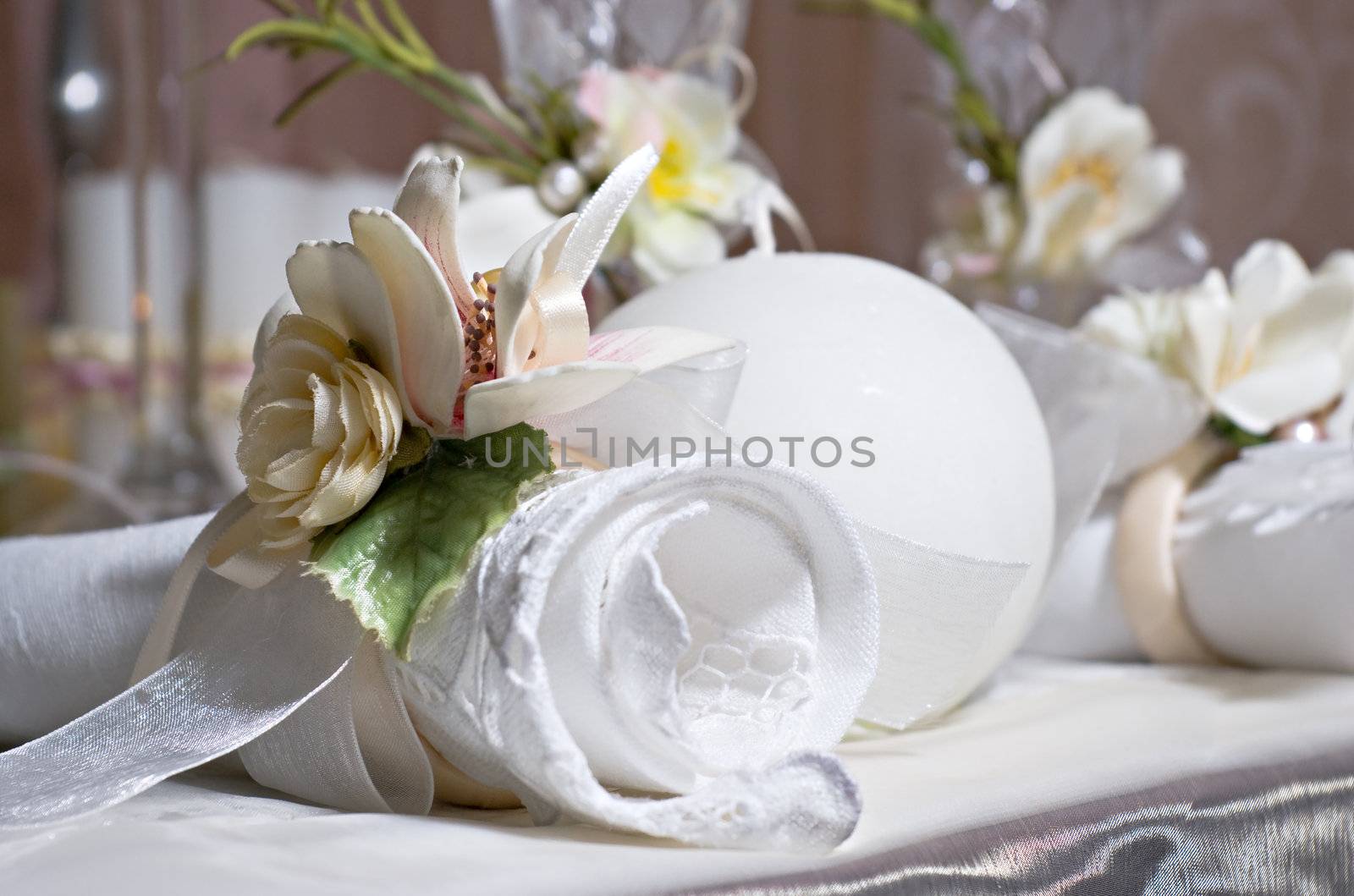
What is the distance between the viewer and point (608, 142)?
66 cm

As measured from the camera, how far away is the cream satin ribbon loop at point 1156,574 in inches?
23.5

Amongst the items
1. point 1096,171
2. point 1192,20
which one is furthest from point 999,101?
point 1192,20

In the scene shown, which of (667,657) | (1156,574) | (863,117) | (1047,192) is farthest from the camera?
(863,117)

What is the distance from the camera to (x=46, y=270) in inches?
64.2

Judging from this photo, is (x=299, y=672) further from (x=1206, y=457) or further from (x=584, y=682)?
(x=1206, y=457)

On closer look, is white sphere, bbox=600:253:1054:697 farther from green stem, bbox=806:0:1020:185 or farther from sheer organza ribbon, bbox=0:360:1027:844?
green stem, bbox=806:0:1020:185

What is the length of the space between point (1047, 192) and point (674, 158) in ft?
1.05

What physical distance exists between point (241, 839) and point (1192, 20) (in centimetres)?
133

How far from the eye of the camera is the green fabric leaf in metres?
0.34

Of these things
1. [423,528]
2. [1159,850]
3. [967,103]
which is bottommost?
[1159,850]

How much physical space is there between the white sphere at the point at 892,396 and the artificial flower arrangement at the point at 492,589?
0.06 metres

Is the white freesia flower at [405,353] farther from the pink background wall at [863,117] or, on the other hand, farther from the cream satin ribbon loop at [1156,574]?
the pink background wall at [863,117]

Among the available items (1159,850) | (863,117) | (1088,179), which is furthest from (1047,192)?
(863,117)

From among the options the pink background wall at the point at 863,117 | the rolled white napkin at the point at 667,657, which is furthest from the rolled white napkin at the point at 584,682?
the pink background wall at the point at 863,117
